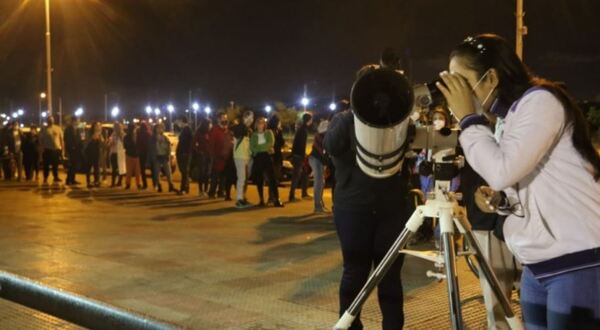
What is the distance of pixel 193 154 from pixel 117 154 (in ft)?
8.88

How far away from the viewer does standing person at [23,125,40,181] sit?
18391 millimetres

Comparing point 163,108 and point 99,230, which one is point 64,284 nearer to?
point 99,230

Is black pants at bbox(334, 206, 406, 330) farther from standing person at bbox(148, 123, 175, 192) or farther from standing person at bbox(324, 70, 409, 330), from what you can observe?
standing person at bbox(148, 123, 175, 192)

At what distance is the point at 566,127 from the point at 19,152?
1904 centimetres

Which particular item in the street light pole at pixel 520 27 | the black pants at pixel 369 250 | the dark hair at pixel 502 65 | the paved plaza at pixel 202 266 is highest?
the street light pole at pixel 520 27

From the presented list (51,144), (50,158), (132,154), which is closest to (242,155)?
(132,154)

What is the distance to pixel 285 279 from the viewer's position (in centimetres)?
655

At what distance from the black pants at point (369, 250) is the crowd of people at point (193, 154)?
5807 millimetres

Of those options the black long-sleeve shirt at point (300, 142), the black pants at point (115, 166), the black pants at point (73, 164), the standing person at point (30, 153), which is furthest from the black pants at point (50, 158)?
the black long-sleeve shirt at point (300, 142)

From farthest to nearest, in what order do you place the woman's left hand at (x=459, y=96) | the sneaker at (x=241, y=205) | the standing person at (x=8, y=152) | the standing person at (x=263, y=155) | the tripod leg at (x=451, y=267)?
1. the standing person at (x=8, y=152)
2. the standing person at (x=263, y=155)
3. the sneaker at (x=241, y=205)
4. the tripod leg at (x=451, y=267)
5. the woman's left hand at (x=459, y=96)

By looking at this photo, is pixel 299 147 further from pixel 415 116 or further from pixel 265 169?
pixel 415 116

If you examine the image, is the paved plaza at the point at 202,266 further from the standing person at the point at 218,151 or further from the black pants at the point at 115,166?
the black pants at the point at 115,166

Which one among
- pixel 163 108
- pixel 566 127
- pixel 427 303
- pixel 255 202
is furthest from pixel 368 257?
pixel 163 108

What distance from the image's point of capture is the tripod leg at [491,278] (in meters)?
2.95
